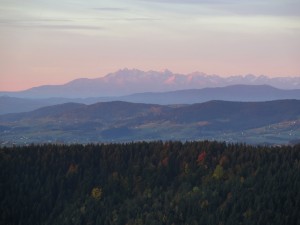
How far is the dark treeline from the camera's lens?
445 feet

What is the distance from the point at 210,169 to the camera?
16900 centimetres

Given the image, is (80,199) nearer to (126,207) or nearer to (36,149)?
(126,207)

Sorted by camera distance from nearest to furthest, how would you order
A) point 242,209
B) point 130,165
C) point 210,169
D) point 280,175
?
point 242,209 → point 280,175 → point 210,169 → point 130,165

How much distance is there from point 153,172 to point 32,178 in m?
35.1

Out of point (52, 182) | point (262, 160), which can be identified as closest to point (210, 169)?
point (262, 160)

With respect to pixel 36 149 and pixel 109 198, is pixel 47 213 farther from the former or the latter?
pixel 36 149

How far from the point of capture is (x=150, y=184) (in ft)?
552

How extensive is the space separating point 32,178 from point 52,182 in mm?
6351

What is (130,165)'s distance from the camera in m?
181

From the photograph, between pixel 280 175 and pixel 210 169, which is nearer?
pixel 280 175

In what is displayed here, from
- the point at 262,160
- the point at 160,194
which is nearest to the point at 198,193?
the point at 160,194

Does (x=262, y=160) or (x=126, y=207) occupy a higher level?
(x=262, y=160)

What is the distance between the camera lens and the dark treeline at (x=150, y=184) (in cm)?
13577

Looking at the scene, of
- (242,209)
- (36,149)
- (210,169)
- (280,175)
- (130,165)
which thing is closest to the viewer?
(242,209)
